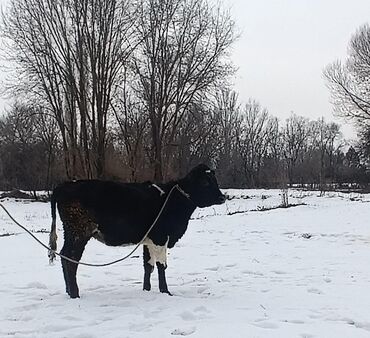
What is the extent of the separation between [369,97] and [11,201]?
91.0 feet

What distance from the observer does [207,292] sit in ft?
22.1

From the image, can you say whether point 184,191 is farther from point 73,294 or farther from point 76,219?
point 73,294

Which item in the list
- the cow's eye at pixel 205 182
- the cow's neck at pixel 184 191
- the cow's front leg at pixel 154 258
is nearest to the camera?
the cow's front leg at pixel 154 258

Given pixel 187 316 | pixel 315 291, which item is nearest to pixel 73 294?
pixel 187 316

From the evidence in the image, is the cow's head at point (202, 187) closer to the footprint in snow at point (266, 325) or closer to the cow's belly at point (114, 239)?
the cow's belly at point (114, 239)

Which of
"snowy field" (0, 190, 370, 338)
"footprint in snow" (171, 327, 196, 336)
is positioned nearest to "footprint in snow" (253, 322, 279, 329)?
"snowy field" (0, 190, 370, 338)

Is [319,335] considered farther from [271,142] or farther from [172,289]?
[271,142]

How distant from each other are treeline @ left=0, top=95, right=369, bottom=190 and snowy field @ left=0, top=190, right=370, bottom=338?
18488mm

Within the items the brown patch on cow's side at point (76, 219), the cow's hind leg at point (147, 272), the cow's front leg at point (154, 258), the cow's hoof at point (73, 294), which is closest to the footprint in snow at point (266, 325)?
the cow's front leg at point (154, 258)

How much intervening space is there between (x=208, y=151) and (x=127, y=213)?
147ft

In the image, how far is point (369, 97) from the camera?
38.0 m

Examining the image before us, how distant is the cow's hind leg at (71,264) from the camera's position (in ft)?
20.5

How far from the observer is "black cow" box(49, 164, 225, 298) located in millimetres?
6395

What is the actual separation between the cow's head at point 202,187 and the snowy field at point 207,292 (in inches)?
47.6
